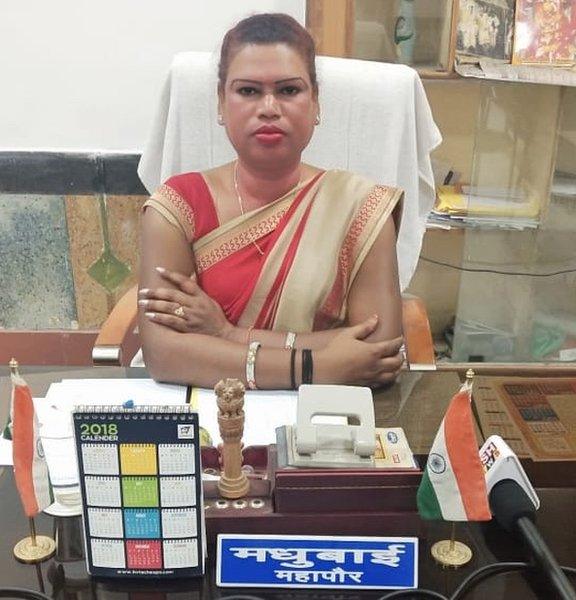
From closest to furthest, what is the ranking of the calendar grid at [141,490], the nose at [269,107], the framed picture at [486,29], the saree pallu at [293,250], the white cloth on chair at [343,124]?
1. the calendar grid at [141,490]
2. the nose at [269,107]
3. the saree pallu at [293,250]
4. the white cloth on chair at [343,124]
5. the framed picture at [486,29]

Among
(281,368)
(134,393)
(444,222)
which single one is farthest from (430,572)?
(444,222)

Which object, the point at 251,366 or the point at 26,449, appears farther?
the point at 251,366

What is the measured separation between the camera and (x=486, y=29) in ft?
6.77

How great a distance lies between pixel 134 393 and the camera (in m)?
1.32

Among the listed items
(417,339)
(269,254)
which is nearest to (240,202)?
(269,254)

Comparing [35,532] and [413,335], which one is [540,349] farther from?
[35,532]

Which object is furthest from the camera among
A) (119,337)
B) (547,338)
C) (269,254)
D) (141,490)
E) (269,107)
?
(547,338)

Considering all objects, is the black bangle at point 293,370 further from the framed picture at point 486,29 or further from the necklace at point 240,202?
the framed picture at point 486,29

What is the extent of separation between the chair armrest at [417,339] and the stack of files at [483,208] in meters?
0.69

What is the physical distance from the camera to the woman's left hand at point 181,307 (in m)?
1.37

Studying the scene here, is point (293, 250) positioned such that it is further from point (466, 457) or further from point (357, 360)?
point (466, 457)

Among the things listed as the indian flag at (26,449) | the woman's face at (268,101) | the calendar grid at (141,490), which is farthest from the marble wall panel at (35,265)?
the calendar grid at (141,490)

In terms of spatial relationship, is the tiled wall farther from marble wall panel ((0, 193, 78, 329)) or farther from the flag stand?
the flag stand

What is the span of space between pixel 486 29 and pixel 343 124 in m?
0.63
